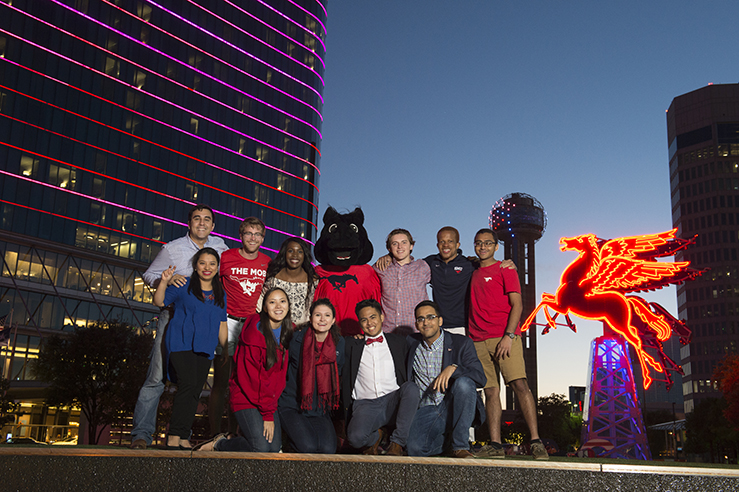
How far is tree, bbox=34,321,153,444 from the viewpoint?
34.2m

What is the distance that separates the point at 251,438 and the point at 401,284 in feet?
7.89

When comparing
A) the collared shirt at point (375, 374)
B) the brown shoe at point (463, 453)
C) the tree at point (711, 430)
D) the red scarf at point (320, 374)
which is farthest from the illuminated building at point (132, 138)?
the brown shoe at point (463, 453)

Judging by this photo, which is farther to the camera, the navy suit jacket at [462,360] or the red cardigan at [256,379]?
the navy suit jacket at [462,360]

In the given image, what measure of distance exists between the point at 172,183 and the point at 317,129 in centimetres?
2206

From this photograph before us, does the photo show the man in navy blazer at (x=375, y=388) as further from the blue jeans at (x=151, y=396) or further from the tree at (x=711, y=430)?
the tree at (x=711, y=430)

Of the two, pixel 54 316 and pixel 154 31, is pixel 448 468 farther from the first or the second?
pixel 154 31

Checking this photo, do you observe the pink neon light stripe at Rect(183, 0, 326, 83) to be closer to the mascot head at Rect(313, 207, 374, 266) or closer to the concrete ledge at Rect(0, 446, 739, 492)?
the mascot head at Rect(313, 207, 374, 266)

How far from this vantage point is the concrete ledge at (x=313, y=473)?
4.32 metres

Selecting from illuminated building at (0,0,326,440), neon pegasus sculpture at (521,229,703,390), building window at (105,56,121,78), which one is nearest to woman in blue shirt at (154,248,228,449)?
neon pegasus sculpture at (521,229,703,390)

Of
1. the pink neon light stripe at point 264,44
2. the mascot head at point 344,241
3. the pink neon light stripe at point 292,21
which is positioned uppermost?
the pink neon light stripe at point 292,21

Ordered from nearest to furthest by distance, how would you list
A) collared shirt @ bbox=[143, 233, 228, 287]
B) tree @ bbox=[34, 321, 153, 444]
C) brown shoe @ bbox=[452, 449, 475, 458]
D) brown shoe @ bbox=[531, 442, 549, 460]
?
brown shoe @ bbox=[452, 449, 475, 458] → brown shoe @ bbox=[531, 442, 549, 460] → collared shirt @ bbox=[143, 233, 228, 287] → tree @ bbox=[34, 321, 153, 444]

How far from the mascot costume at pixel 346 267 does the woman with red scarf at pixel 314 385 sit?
0.85 m

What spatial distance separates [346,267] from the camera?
7117mm

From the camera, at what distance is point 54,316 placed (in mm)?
48281
